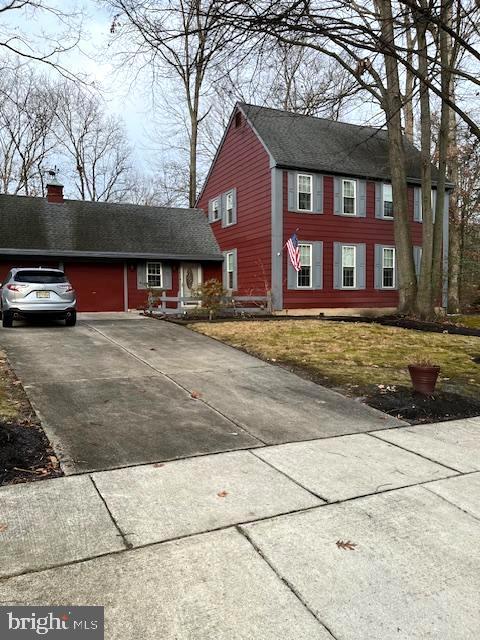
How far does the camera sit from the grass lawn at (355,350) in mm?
7320

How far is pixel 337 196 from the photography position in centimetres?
1905

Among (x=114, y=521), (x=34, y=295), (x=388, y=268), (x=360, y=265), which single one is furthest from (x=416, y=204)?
(x=114, y=521)

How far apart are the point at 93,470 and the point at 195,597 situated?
181cm

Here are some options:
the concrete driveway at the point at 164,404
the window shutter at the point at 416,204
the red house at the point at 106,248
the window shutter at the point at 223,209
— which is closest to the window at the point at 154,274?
the red house at the point at 106,248

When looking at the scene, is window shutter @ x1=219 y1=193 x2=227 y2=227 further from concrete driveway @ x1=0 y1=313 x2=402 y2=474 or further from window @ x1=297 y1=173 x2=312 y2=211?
concrete driveway @ x1=0 y1=313 x2=402 y2=474

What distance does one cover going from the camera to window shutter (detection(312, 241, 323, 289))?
1867 cm

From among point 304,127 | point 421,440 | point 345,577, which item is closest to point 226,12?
point 421,440

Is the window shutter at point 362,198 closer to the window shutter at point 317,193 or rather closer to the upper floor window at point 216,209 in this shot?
the window shutter at point 317,193

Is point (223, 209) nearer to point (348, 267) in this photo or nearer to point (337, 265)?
point (337, 265)

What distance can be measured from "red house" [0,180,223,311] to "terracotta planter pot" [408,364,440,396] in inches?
607

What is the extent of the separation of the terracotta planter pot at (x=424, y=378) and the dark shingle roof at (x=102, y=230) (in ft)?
50.6

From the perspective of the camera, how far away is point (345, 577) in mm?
2453

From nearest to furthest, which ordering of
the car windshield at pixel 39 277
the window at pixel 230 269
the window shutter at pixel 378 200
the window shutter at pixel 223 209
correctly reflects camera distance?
the car windshield at pixel 39 277
the window shutter at pixel 378 200
the window at pixel 230 269
the window shutter at pixel 223 209

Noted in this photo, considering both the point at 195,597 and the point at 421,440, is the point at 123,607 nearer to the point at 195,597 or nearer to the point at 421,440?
the point at 195,597
